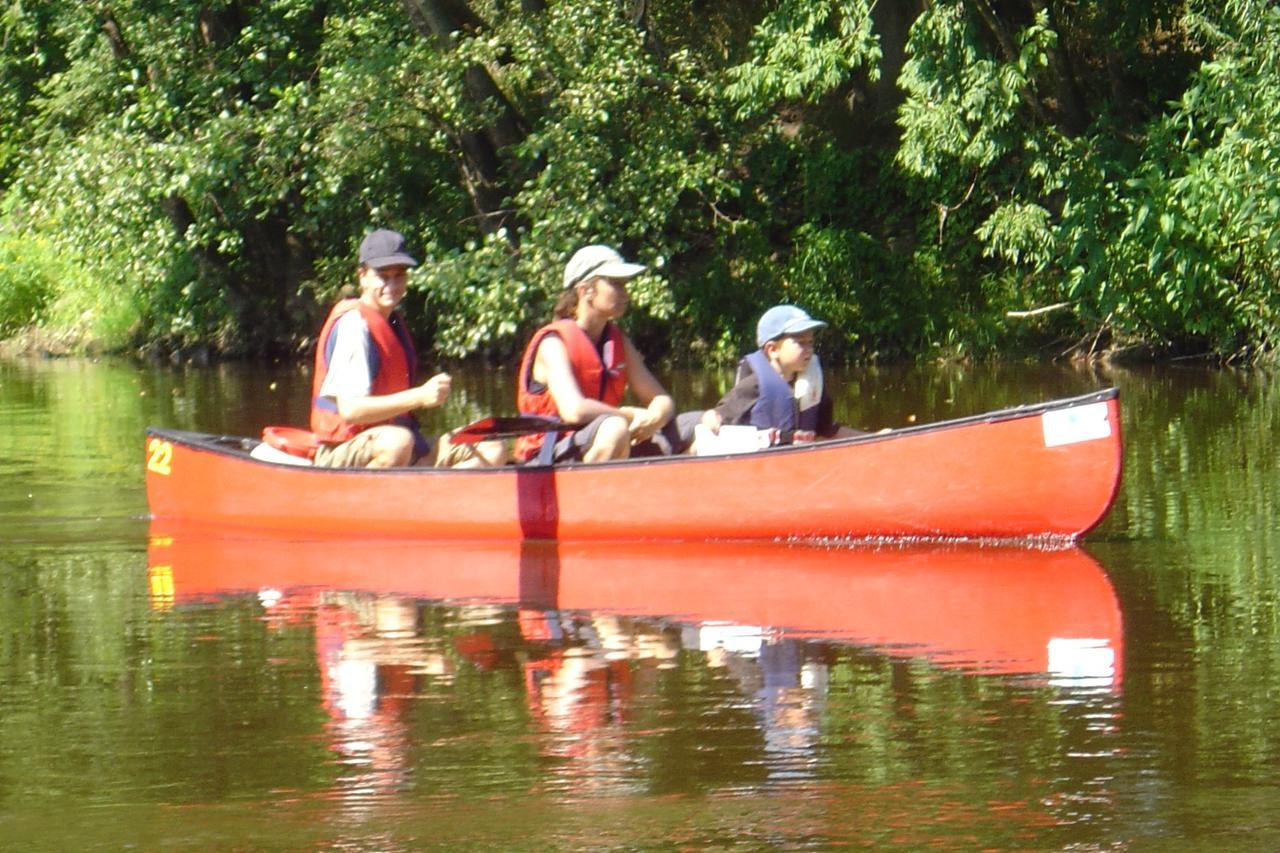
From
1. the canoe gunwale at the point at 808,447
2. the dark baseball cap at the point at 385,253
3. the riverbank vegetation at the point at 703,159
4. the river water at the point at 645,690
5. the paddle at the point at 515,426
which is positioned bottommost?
the river water at the point at 645,690

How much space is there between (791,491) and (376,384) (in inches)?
70.3

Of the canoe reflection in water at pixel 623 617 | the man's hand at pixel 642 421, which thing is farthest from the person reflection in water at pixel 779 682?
the man's hand at pixel 642 421

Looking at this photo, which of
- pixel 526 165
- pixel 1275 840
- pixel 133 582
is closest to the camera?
pixel 1275 840

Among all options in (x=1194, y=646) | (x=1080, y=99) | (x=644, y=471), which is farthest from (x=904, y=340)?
(x=1194, y=646)

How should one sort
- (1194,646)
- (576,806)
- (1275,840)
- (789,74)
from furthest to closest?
(789,74) → (1194,646) → (576,806) → (1275,840)

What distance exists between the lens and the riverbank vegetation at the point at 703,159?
16.0 meters

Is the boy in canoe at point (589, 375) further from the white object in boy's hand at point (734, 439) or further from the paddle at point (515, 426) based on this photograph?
the white object in boy's hand at point (734, 439)

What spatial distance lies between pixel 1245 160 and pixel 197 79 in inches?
386

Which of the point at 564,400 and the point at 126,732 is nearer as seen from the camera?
the point at 126,732

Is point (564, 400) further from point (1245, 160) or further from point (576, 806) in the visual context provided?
point (1245, 160)

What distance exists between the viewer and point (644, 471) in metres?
8.41

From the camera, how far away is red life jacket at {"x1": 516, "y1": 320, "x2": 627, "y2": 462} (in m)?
8.45

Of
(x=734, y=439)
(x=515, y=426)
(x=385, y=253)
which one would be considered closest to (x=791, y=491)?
(x=734, y=439)

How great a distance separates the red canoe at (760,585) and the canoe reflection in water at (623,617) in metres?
0.01
